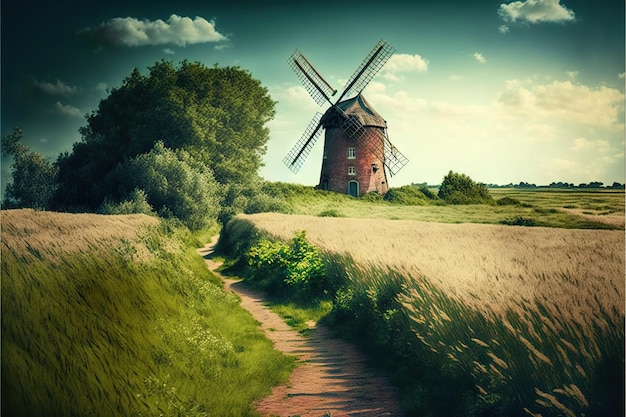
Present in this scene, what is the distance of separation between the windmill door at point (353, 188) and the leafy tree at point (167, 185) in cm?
1798

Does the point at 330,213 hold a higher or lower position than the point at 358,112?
lower

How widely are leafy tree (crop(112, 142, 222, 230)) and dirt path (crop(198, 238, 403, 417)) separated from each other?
1553cm

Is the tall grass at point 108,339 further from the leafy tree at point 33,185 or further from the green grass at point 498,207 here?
the green grass at point 498,207

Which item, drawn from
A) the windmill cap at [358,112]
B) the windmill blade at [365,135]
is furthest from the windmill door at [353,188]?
the windmill cap at [358,112]

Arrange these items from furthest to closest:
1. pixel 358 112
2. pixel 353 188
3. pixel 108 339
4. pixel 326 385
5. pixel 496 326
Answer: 1. pixel 358 112
2. pixel 353 188
3. pixel 326 385
4. pixel 108 339
5. pixel 496 326

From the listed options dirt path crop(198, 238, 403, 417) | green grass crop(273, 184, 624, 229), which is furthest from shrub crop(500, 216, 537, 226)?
dirt path crop(198, 238, 403, 417)

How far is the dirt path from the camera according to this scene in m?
6.33

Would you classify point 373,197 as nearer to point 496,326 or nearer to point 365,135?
point 365,135

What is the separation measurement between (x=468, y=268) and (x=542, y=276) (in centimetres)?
147

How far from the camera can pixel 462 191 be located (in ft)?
99.6

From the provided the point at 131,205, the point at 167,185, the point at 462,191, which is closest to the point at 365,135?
the point at 462,191

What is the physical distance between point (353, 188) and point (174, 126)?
63.8 ft

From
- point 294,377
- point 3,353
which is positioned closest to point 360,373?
point 294,377

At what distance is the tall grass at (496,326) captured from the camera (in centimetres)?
464
